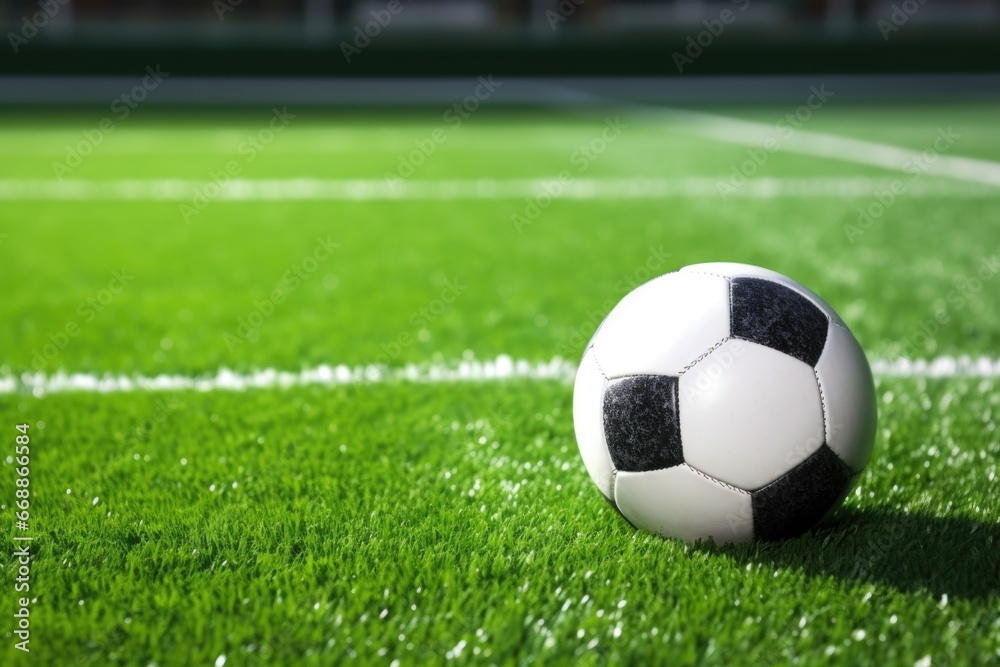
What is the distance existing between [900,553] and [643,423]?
0.71 metres

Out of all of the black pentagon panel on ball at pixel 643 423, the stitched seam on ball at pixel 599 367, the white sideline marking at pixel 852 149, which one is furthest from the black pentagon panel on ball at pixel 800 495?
the white sideline marking at pixel 852 149

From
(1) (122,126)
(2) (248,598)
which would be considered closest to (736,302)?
(2) (248,598)

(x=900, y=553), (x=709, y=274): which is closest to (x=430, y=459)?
(x=709, y=274)

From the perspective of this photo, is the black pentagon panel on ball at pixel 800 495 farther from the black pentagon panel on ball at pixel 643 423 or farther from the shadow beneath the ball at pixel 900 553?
the black pentagon panel on ball at pixel 643 423

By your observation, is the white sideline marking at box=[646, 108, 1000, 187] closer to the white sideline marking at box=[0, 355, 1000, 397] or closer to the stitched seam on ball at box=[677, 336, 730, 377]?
the white sideline marking at box=[0, 355, 1000, 397]

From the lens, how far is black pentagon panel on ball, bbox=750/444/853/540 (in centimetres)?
238

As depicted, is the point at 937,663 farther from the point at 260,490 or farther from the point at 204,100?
the point at 204,100

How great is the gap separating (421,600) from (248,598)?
0.40 metres

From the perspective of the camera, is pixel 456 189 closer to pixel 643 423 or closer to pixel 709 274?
pixel 709 274

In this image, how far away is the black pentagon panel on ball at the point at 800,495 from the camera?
7.82ft

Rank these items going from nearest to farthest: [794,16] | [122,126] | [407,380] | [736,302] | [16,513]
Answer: [736,302]
[16,513]
[407,380]
[122,126]
[794,16]

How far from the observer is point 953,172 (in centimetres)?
961

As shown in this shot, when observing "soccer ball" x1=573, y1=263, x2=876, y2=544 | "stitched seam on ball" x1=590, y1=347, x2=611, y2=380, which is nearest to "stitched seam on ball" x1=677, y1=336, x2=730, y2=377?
"soccer ball" x1=573, y1=263, x2=876, y2=544

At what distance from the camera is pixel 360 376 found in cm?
410
